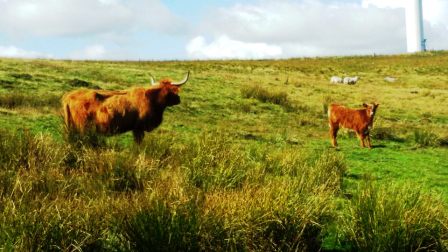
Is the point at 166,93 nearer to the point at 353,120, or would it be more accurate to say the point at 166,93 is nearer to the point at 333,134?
the point at 333,134

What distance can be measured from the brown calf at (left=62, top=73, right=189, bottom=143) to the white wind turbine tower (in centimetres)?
9465

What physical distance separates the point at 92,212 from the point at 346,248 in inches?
119

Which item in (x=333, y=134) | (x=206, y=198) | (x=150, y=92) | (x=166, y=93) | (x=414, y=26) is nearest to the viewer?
(x=206, y=198)

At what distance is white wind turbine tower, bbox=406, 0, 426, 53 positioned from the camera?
3898 inches

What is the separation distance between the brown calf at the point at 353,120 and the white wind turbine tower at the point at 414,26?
88923mm

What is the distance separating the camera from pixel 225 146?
33.1 feet

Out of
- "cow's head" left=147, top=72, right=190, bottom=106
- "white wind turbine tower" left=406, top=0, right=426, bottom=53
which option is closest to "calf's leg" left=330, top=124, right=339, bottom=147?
"cow's head" left=147, top=72, right=190, bottom=106

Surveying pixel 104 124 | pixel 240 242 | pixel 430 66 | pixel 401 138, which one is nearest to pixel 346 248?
pixel 240 242

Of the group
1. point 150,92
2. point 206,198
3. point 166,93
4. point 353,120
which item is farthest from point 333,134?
point 206,198

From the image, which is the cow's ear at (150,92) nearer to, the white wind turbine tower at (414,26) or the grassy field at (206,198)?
the grassy field at (206,198)

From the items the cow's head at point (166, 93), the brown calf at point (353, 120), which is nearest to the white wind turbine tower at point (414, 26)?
the brown calf at point (353, 120)

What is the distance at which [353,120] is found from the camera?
56.0 feet

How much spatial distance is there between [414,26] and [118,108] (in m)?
97.7

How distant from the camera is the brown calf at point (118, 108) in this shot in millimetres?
Result: 12127
